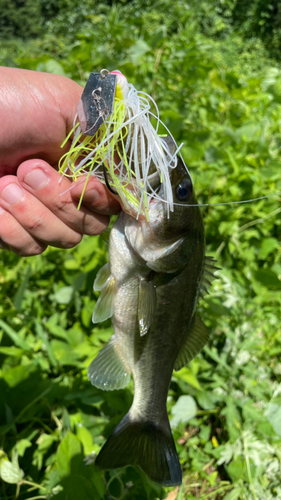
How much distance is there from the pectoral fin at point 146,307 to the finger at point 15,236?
0.52 meters

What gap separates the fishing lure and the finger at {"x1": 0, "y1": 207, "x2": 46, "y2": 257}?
347mm

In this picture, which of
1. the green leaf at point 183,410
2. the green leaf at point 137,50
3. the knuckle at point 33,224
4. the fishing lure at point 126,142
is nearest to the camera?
the fishing lure at point 126,142

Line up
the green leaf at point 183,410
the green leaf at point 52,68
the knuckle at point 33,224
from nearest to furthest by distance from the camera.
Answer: the knuckle at point 33,224
the green leaf at point 183,410
the green leaf at point 52,68

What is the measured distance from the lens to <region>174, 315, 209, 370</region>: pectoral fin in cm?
142

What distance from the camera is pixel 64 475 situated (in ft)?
3.91

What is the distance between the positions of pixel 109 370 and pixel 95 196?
29.9 inches

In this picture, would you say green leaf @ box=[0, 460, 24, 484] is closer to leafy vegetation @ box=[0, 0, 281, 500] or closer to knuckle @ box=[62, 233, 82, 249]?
leafy vegetation @ box=[0, 0, 281, 500]

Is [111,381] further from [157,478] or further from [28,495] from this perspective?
[28,495]

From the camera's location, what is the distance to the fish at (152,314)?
116 cm

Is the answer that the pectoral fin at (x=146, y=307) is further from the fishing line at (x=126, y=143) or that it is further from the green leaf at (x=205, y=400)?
the green leaf at (x=205, y=400)

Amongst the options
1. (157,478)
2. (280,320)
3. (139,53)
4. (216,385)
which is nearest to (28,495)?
(157,478)

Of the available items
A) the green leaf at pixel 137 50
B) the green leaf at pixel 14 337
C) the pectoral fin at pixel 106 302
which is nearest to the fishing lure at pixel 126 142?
the pectoral fin at pixel 106 302

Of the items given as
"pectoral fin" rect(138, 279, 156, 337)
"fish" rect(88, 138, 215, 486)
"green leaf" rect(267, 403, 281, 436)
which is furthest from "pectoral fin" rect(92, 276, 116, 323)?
"green leaf" rect(267, 403, 281, 436)

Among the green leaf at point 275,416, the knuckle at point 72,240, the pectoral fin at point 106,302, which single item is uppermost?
the knuckle at point 72,240
